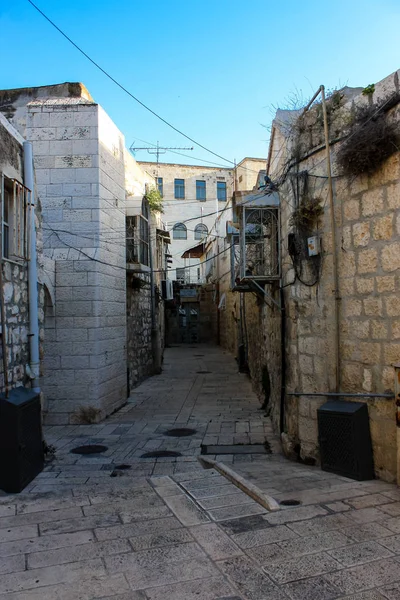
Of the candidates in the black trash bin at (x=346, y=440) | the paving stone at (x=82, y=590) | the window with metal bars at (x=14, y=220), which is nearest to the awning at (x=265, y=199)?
the window with metal bars at (x=14, y=220)

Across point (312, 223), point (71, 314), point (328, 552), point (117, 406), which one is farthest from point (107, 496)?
point (117, 406)

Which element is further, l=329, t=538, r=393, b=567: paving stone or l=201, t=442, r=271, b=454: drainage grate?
l=201, t=442, r=271, b=454: drainage grate

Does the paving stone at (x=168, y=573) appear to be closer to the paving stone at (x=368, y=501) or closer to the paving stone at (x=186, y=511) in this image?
the paving stone at (x=186, y=511)

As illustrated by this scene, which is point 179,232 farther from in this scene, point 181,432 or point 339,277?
point 339,277

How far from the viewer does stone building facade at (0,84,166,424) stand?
9.34 metres

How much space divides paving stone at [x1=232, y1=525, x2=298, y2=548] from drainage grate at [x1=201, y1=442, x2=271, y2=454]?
365 cm

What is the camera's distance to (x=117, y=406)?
10562 millimetres

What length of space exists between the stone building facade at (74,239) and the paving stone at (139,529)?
582 cm

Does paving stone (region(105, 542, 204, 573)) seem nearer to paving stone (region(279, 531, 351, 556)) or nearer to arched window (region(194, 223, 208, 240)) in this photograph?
paving stone (region(279, 531, 351, 556))

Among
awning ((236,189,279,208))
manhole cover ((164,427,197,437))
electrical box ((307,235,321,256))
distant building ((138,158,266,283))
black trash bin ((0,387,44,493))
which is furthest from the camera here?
distant building ((138,158,266,283))

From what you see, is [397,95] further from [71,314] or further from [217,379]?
[217,379]

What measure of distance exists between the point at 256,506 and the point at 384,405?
1730 millimetres

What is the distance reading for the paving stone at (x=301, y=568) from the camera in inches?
111

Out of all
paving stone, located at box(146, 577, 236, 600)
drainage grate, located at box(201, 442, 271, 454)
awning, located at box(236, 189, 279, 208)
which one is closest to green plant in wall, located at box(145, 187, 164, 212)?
awning, located at box(236, 189, 279, 208)
